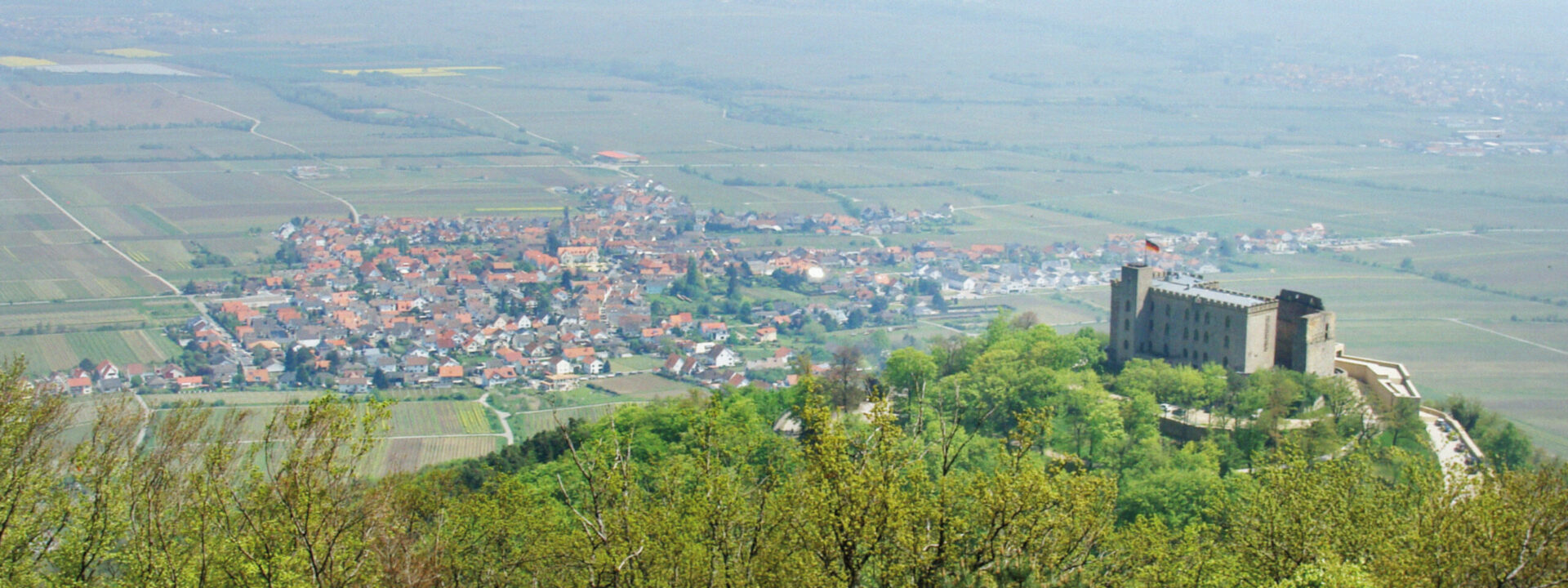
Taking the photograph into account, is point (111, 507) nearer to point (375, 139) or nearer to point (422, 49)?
point (375, 139)

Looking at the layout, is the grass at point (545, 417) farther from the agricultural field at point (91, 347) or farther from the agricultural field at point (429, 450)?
the agricultural field at point (91, 347)

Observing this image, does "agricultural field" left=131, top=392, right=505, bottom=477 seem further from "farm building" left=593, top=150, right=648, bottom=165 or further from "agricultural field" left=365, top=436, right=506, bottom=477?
"farm building" left=593, top=150, right=648, bottom=165

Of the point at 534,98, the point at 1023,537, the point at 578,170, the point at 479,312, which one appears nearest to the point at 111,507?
the point at 1023,537

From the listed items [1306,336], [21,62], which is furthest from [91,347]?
[21,62]

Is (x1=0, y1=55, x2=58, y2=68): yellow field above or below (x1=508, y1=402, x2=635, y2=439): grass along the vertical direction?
above

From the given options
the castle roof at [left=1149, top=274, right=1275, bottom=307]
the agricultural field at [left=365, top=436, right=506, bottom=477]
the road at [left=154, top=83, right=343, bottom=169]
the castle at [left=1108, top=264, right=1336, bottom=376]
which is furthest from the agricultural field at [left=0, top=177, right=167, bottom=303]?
A: the castle roof at [left=1149, top=274, right=1275, bottom=307]

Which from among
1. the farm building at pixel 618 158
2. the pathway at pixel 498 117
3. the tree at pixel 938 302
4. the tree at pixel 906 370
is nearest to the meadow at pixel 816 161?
the pathway at pixel 498 117
